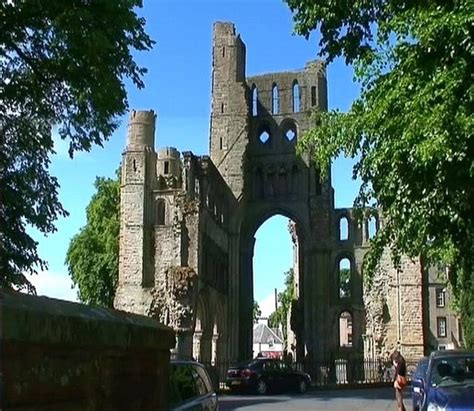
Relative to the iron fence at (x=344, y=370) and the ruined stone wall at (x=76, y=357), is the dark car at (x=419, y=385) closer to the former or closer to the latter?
the ruined stone wall at (x=76, y=357)

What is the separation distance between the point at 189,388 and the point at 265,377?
25186 mm

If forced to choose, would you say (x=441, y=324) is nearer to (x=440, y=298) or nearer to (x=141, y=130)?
(x=440, y=298)

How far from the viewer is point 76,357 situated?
11.9 feet

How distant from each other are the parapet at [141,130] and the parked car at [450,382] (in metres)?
36.5

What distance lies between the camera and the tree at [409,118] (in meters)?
8.84

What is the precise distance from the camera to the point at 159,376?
5.10 meters

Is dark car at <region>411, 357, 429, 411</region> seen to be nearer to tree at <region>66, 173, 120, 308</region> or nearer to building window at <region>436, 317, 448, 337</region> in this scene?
tree at <region>66, 173, 120, 308</region>

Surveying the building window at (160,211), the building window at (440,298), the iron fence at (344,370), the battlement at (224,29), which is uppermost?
the battlement at (224,29)

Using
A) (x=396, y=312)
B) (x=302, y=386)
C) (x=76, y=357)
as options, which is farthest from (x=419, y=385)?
(x=396, y=312)

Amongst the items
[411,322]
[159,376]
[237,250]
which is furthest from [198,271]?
[159,376]

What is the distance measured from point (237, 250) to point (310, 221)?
19.7 feet

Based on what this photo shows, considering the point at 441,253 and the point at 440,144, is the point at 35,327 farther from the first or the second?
the point at 441,253

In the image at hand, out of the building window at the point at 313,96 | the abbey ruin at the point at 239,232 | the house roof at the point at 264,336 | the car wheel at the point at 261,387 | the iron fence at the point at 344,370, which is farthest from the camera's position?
the house roof at the point at 264,336

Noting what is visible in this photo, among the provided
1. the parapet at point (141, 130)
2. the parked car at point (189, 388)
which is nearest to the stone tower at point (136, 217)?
the parapet at point (141, 130)
